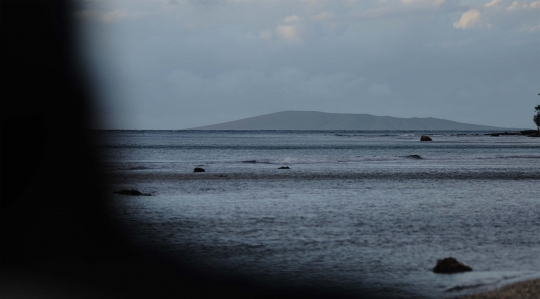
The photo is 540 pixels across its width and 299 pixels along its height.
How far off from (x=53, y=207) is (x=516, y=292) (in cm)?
1887

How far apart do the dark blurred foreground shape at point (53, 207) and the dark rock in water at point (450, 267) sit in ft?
9.45

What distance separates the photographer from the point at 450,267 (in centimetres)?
1257

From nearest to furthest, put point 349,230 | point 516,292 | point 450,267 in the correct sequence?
point 516,292
point 450,267
point 349,230

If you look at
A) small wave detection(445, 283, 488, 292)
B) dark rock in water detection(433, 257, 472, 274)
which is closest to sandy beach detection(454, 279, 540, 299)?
small wave detection(445, 283, 488, 292)

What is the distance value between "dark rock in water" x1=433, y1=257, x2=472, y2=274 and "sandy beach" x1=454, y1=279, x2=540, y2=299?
1414 millimetres

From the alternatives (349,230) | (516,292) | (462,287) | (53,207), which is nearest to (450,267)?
(462,287)

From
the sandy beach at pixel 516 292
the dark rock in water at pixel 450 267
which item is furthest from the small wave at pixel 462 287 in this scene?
the dark rock in water at pixel 450 267

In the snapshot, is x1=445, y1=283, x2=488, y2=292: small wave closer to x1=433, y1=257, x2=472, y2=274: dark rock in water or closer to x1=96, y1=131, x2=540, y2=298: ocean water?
x1=96, y1=131, x2=540, y2=298: ocean water

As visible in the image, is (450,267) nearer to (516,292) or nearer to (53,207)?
(516,292)

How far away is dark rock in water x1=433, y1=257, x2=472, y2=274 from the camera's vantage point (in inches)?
493

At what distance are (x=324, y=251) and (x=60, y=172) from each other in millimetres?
32430

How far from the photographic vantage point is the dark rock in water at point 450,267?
12.5m

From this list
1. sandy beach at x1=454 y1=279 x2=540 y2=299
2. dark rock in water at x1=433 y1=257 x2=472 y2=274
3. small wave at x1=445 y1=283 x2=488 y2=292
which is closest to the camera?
sandy beach at x1=454 y1=279 x2=540 y2=299

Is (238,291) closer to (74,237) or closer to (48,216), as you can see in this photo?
(74,237)
